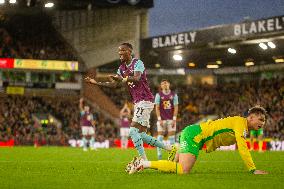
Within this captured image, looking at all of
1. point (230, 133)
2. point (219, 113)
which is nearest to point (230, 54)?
point (219, 113)

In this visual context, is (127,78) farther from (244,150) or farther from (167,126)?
(167,126)

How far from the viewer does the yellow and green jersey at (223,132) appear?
964 centimetres

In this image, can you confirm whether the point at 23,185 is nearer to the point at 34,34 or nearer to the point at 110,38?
the point at 110,38

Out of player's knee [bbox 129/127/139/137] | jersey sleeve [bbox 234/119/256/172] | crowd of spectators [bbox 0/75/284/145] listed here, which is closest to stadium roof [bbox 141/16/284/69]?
crowd of spectators [bbox 0/75/284/145]

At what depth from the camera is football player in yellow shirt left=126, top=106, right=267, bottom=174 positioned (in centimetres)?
965

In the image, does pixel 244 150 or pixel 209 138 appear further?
pixel 209 138

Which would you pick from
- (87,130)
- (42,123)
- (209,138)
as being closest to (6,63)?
(42,123)

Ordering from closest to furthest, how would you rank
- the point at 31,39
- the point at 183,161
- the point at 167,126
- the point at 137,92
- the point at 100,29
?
the point at 183,161 < the point at 137,92 < the point at 167,126 < the point at 100,29 < the point at 31,39

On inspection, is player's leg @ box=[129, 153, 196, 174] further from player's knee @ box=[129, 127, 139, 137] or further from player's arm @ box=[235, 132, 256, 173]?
player's knee @ box=[129, 127, 139, 137]

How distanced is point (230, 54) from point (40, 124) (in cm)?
1693

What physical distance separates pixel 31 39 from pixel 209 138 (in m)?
42.9

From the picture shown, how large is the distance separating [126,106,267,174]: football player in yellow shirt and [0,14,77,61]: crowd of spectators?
131 feet

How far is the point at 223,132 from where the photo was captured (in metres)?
9.91

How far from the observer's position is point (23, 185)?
26.1 ft
